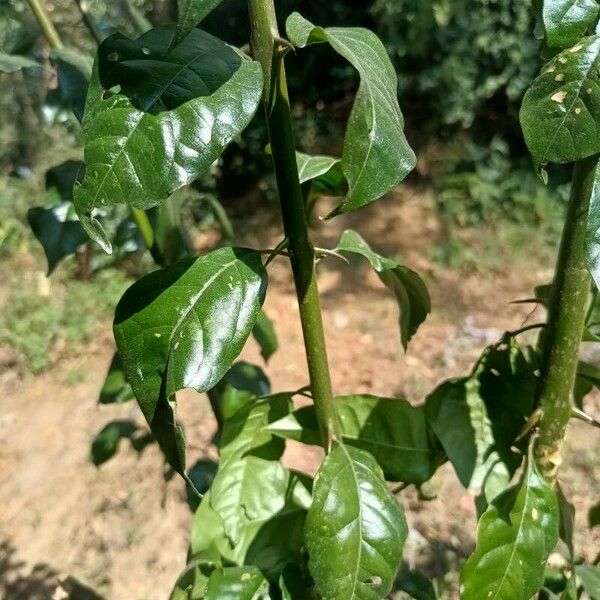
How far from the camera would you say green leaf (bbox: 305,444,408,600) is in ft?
2.25

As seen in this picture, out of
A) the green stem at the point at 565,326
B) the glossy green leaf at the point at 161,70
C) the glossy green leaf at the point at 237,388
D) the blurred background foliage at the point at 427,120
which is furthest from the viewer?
the blurred background foliage at the point at 427,120

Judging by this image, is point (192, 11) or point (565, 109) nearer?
point (192, 11)

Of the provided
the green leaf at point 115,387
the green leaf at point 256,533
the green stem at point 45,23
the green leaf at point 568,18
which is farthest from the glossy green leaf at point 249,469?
the green stem at point 45,23

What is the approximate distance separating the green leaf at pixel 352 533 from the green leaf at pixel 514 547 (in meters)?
0.09

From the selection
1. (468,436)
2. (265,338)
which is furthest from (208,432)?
(468,436)

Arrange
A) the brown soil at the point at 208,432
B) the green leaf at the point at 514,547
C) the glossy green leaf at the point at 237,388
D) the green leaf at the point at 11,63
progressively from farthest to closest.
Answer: the brown soil at the point at 208,432 < the glossy green leaf at the point at 237,388 < the green leaf at the point at 11,63 < the green leaf at the point at 514,547

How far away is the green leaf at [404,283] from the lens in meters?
0.76

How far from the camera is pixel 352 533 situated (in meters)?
0.70

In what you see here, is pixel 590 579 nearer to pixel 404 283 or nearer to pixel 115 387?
pixel 404 283

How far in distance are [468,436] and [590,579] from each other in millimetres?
343

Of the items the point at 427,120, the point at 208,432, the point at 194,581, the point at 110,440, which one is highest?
the point at 194,581

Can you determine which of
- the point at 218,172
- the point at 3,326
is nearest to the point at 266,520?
the point at 3,326

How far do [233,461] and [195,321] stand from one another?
35cm

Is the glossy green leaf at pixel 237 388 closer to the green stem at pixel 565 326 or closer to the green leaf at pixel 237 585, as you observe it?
the green leaf at pixel 237 585
